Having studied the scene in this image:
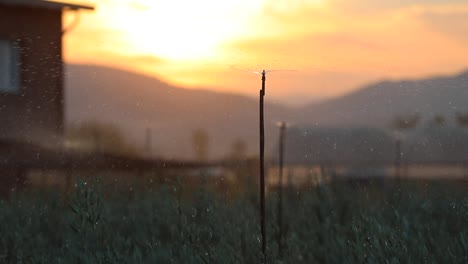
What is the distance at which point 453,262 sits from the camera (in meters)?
6.02

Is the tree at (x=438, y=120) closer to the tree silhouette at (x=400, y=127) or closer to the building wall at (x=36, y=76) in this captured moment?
the tree silhouette at (x=400, y=127)

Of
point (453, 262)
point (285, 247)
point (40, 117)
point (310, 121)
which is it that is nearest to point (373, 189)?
point (310, 121)

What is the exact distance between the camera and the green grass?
20.1ft

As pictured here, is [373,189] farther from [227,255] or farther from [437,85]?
[227,255]

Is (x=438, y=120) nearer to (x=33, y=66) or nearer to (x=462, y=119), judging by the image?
(x=462, y=119)

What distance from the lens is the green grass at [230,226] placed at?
20.1 ft

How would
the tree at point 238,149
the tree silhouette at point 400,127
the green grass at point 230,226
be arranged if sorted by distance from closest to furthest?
the green grass at point 230,226, the tree at point 238,149, the tree silhouette at point 400,127

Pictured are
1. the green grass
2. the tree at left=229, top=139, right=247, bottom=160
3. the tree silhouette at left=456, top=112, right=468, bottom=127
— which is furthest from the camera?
the tree silhouette at left=456, top=112, right=468, bottom=127

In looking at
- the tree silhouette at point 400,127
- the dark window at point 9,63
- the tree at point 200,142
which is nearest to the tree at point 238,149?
the tree at point 200,142

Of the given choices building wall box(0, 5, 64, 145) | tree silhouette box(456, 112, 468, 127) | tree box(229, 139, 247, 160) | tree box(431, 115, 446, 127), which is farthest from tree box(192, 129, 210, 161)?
tree silhouette box(456, 112, 468, 127)

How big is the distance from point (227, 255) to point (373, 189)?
12.7 ft

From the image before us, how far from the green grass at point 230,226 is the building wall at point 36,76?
3390 mm

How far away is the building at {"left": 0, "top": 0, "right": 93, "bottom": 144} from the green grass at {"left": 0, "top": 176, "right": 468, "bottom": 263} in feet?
11.6

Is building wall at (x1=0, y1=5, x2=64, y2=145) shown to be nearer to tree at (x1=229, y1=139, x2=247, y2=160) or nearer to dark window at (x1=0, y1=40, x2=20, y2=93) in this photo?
dark window at (x1=0, y1=40, x2=20, y2=93)
